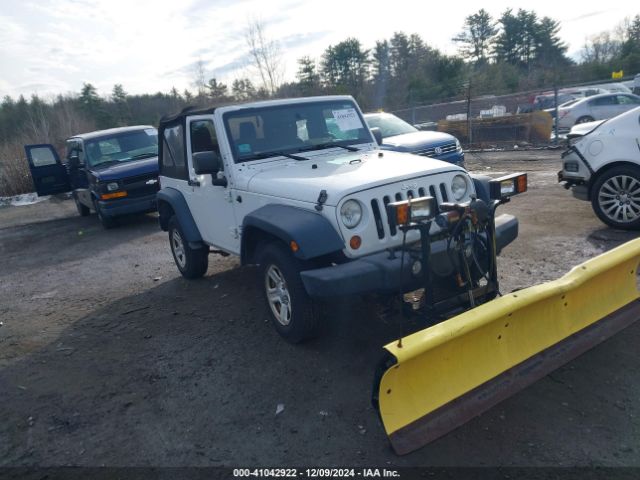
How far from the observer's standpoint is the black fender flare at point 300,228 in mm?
3764

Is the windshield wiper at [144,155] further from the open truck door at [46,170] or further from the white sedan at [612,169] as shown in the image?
the white sedan at [612,169]

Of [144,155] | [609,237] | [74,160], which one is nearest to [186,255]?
[609,237]

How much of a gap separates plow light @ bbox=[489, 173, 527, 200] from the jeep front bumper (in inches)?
24.7

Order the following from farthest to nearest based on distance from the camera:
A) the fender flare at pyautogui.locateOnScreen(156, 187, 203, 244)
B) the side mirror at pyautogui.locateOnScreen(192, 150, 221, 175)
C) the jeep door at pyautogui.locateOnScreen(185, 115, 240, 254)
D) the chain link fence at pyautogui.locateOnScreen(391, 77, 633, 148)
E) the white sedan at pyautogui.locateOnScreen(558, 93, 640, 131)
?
the white sedan at pyautogui.locateOnScreen(558, 93, 640, 131)
the chain link fence at pyautogui.locateOnScreen(391, 77, 633, 148)
the fender flare at pyautogui.locateOnScreen(156, 187, 203, 244)
the jeep door at pyautogui.locateOnScreen(185, 115, 240, 254)
the side mirror at pyautogui.locateOnScreen(192, 150, 221, 175)

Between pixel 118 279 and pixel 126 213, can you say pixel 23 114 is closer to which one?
pixel 126 213

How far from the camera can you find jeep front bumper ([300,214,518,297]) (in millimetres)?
3545

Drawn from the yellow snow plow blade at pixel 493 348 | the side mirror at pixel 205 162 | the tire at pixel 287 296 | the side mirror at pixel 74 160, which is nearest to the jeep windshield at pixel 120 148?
the side mirror at pixel 74 160

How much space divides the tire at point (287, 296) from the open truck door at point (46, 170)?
10911 millimetres

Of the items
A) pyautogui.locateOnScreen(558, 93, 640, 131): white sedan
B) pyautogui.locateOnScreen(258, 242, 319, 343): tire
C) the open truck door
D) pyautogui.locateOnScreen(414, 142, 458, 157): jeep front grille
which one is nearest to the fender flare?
pyautogui.locateOnScreen(258, 242, 319, 343): tire

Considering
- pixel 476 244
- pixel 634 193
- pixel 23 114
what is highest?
pixel 23 114

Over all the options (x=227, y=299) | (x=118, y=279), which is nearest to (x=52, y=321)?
(x=118, y=279)

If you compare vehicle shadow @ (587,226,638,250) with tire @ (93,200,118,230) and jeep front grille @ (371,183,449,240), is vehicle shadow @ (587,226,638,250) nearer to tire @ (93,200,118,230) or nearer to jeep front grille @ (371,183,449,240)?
jeep front grille @ (371,183,449,240)

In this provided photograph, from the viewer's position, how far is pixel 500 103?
72.2 ft

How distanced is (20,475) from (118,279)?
14.9ft
